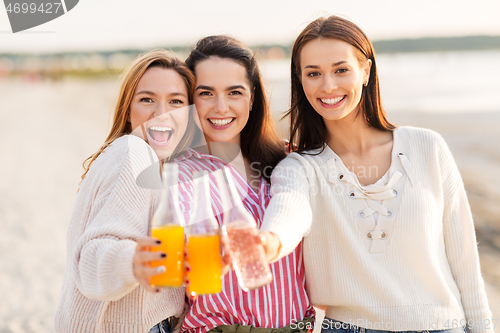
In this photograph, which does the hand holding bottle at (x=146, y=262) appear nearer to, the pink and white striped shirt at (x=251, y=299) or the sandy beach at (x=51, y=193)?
the pink and white striped shirt at (x=251, y=299)

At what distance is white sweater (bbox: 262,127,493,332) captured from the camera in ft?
8.06

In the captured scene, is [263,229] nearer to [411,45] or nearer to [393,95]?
[393,95]

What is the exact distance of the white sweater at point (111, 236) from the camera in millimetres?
1854

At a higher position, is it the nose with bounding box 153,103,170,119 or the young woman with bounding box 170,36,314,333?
the nose with bounding box 153,103,170,119

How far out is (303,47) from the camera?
2.76 metres

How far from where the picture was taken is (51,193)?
8477 millimetres

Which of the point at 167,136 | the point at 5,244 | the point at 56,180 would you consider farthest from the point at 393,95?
the point at 167,136

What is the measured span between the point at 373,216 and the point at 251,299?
81cm

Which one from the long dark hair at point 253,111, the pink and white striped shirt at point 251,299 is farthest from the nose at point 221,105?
the pink and white striped shirt at point 251,299

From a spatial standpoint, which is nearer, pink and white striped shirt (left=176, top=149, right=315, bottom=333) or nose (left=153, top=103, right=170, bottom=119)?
pink and white striped shirt (left=176, top=149, right=315, bottom=333)

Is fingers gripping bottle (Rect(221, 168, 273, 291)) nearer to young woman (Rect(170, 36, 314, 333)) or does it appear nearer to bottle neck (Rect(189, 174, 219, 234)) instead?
bottle neck (Rect(189, 174, 219, 234))

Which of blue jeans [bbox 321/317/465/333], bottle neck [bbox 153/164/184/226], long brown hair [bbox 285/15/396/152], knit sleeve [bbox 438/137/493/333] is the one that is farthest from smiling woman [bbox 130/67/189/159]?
knit sleeve [bbox 438/137/493/333]

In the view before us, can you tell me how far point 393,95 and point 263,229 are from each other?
2007 cm

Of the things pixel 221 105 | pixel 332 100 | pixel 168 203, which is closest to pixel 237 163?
pixel 221 105
